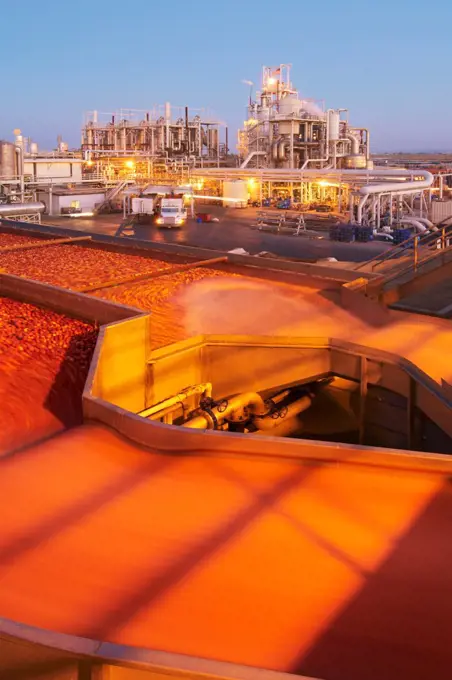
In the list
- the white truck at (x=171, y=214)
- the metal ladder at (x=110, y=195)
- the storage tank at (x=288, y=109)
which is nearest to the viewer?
the white truck at (x=171, y=214)

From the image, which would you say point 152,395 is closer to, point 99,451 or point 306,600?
point 99,451

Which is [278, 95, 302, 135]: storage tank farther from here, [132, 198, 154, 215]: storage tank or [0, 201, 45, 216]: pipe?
[0, 201, 45, 216]: pipe

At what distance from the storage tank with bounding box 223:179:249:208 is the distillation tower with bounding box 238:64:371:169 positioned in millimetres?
7437

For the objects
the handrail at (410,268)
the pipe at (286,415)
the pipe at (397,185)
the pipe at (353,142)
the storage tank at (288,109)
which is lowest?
the pipe at (286,415)

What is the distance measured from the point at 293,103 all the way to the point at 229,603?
177 ft

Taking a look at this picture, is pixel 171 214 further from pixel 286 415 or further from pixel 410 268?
pixel 286 415

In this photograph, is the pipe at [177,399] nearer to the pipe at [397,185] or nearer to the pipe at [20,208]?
the pipe at [20,208]

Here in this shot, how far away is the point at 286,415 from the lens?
1173 cm

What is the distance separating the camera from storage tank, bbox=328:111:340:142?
52447 millimetres

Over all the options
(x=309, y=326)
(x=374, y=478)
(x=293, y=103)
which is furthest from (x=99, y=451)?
(x=293, y=103)

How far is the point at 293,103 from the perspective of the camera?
5322 cm

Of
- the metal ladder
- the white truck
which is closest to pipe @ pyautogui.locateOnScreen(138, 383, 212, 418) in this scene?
the white truck

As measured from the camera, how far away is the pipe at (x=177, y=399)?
32.0ft

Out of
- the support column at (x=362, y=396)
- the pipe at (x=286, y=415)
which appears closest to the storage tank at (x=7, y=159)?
the pipe at (x=286, y=415)
